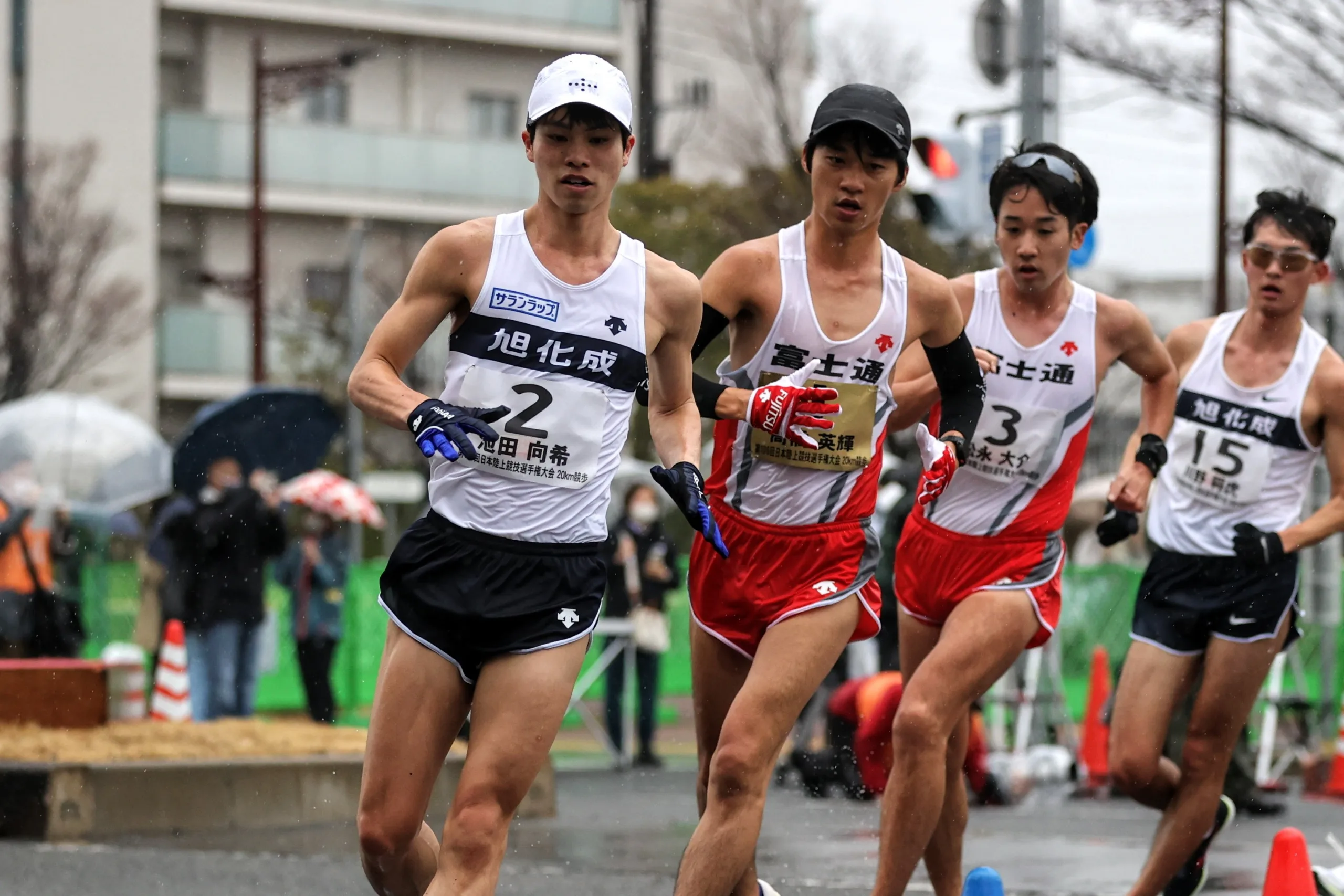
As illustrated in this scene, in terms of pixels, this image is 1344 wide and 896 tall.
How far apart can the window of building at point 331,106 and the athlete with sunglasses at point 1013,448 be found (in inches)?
1315

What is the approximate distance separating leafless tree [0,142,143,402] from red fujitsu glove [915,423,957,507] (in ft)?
86.1

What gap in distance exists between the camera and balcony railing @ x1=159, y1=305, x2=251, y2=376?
1484 inches

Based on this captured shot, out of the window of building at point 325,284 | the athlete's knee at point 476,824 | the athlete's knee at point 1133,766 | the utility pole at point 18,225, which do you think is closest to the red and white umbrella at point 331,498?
the athlete's knee at point 1133,766

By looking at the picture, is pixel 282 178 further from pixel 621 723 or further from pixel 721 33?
pixel 621 723

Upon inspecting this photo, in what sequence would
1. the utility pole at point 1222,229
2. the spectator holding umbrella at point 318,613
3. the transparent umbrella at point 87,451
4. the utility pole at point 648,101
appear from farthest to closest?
the utility pole at point 1222,229
the utility pole at point 648,101
the transparent umbrella at point 87,451
the spectator holding umbrella at point 318,613

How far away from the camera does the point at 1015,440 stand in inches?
271

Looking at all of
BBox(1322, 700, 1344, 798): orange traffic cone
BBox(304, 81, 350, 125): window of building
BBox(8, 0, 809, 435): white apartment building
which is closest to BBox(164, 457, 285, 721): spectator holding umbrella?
BBox(1322, 700, 1344, 798): orange traffic cone

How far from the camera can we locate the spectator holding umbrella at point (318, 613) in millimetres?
14836

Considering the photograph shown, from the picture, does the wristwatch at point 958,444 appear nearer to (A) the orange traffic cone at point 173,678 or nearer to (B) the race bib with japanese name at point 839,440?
(B) the race bib with japanese name at point 839,440

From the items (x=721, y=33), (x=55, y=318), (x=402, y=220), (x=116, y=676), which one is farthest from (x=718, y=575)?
(x=402, y=220)

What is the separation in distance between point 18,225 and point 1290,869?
26.7 m

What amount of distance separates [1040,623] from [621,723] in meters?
8.87

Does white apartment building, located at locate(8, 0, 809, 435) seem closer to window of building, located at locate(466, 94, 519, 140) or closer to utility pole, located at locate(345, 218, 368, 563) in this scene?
window of building, located at locate(466, 94, 519, 140)

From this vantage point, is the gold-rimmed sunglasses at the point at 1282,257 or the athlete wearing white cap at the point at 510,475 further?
the gold-rimmed sunglasses at the point at 1282,257
